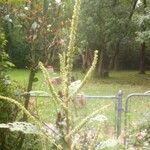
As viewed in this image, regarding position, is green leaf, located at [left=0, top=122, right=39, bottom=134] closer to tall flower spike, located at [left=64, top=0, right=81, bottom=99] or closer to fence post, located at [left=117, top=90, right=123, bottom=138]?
tall flower spike, located at [left=64, top=0, right=81, bottom=99]

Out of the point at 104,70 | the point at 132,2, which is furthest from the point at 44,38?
the point at 132,2

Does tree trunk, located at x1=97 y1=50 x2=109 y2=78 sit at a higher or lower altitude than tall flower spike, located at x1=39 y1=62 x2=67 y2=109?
lower

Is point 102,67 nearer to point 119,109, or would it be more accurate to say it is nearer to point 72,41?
point 119,109

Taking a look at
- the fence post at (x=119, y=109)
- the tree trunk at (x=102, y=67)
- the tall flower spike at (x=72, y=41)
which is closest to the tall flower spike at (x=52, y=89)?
the tall flower spike at (x=72, y=41)

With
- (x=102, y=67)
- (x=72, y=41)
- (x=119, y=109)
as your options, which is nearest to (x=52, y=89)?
(x=72, y=41)

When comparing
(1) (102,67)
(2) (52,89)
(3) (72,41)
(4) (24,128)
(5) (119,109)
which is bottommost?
(1) (102,67)

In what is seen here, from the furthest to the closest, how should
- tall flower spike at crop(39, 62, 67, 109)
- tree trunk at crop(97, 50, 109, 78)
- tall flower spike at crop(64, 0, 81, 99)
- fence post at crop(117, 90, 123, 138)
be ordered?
tree trunk at crop(97, 50, 109, 78) → fence post at crop(117, 90, 123, 138) → tall flower spike at crop(39, 62, 67, 109) → tall flower spike at crop(64, 0, 81, 99)

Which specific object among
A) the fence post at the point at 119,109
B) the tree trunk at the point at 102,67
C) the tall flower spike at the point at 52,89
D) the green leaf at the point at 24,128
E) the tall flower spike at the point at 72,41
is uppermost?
the tall flower spike at the point at 72,41

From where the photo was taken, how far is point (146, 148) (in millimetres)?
7953

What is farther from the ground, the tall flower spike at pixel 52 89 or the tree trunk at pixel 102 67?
the tall flower spike at pixel 52 89

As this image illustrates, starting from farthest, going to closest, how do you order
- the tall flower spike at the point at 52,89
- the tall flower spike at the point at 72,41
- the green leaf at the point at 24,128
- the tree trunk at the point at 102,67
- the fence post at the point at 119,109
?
the tree trunk at the point at 102,67 → the fence post at the point at 119,109 → the green leaf at the point at 24,128 → the tall flower spike at the point at 52,89 → the tall flower spike at the point at 72,41

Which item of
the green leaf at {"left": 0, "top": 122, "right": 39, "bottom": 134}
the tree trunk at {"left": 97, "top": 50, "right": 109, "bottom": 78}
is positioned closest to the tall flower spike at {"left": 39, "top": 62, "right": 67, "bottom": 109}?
the green leaf at {"left": 0, "top": 122, "right": 39, "bottom": 134}

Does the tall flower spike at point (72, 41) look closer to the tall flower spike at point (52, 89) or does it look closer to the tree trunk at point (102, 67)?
the tall flower spike at point (52, 89)

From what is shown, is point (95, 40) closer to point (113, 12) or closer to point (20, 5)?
A: point (113, 12)
